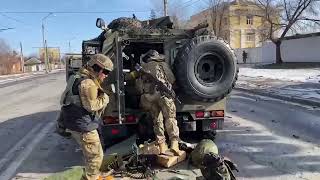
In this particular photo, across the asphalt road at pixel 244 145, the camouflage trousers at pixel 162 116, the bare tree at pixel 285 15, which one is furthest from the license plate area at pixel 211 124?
the bare tree at pixel 285 15

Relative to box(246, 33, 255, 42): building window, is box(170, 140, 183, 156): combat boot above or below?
below

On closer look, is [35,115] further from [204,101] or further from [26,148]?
[204,101]

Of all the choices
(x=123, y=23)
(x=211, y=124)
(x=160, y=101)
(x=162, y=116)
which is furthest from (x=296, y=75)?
(x=160, y=101)

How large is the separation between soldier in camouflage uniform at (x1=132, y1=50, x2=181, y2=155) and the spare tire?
240 millimetres

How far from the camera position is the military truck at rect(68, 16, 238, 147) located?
7.15 m

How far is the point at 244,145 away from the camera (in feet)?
26.7

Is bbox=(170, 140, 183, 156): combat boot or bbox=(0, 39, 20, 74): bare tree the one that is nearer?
bbox=(170, 140, 183, 156): combat boot

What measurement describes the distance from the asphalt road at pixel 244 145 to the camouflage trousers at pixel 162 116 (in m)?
0.53

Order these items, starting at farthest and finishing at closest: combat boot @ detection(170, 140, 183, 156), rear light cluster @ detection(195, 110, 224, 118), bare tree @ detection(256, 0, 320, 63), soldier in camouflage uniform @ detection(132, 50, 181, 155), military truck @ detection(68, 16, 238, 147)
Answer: bare tree @ detection(256, 0, 320, 63) < rear light cluster @ detection(195, 110, 224, 118) < military truck @ detection(68, 16, 238, 147) < soldier in camouflage uniform @ detection(132, 50, 181, 155) < combat boot @ detection(170, 140, 183, 156)

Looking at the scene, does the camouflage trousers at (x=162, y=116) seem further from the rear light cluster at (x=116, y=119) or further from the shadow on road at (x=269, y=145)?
the shadow on road at (x=269, y=145)

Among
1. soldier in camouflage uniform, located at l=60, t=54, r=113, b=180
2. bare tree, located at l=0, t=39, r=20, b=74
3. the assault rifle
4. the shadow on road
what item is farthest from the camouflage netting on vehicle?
bare tree, located at l=0, t=39, r=20, b=74

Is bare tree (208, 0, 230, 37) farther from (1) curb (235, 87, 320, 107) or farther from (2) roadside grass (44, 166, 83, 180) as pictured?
(2) roadside grass (44, 166, 83, 180)

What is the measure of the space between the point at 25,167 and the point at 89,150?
247 cm

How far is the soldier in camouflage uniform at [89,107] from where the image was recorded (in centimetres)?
499
